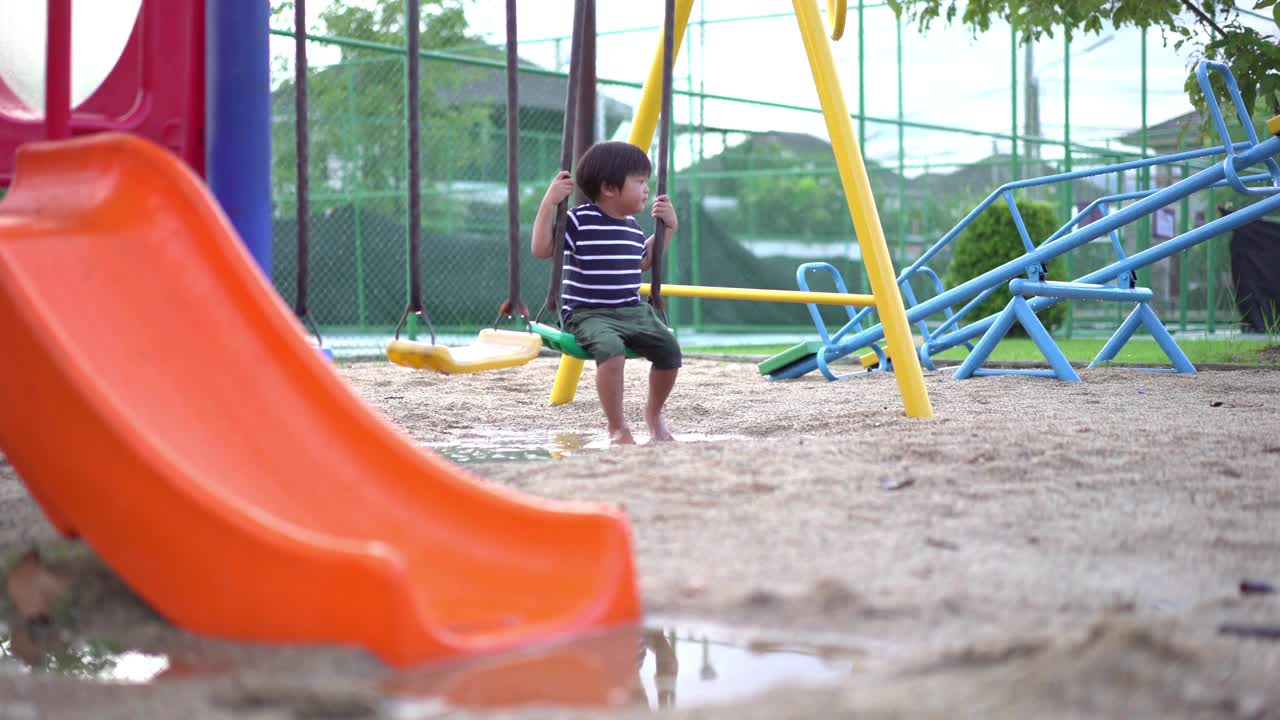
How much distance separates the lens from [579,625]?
1825 millimetres

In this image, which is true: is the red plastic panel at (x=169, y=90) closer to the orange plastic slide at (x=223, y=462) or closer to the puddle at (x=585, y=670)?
the orange plastic slide at (x=223, y=462)

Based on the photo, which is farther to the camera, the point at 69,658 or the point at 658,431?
the point at 658,431

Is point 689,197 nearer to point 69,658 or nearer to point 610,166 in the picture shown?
point 610,166

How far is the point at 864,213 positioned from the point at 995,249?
27.3 ft

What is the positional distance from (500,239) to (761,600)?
1081cm

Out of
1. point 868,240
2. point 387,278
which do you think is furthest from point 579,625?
point 387,278

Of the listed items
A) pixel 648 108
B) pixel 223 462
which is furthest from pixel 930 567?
pixel 648 108

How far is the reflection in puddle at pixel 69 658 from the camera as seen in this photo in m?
1.67

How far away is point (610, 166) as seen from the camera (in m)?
4.27

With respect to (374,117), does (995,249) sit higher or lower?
lower

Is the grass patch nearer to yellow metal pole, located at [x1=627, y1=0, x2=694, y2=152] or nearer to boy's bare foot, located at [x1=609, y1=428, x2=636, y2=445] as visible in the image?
yellow metal pole, located at [x1=627, y1=0, x2=694, y2=152]

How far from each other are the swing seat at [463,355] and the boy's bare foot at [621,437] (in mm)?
869

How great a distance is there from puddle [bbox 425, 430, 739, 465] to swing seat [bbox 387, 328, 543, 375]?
43 cm

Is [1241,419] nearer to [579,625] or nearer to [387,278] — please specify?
[579,625]
